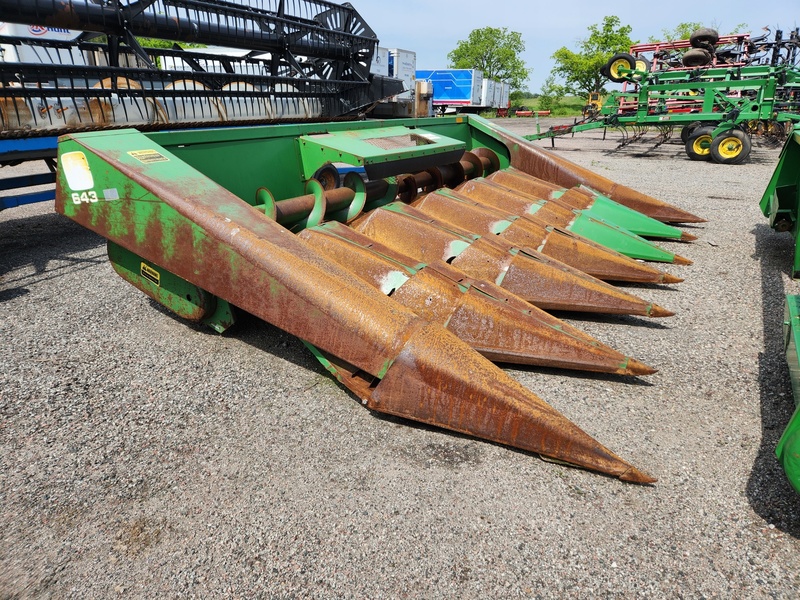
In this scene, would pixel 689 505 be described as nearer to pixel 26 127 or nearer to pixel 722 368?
pixel 722 368

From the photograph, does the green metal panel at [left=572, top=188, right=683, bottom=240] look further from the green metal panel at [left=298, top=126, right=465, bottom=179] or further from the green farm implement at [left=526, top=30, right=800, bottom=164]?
the green farm implement at [left=526, top=30, right=800, bottom=164]

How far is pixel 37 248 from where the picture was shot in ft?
15.5

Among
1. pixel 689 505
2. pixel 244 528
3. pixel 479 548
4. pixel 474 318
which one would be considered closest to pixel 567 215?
pixel 474 318

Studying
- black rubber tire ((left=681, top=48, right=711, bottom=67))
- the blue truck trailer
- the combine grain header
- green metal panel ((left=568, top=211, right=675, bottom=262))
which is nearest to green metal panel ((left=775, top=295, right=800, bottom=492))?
green metal panel ((left=568, top=211, right=675, bottom=262))

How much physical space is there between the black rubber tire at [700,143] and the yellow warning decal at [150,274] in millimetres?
11364

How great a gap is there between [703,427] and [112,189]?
2.73 metres

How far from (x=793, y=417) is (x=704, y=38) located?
15.3 m

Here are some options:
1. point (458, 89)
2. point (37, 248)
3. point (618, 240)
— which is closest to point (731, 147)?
point (618, 240)

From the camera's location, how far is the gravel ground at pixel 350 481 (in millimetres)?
1423

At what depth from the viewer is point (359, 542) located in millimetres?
1531

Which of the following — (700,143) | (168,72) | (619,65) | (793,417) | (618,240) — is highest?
(619,65)

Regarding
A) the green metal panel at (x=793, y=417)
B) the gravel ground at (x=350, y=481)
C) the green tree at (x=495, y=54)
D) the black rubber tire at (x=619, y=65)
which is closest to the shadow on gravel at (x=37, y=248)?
the gravel ground at (x=350, y=481)

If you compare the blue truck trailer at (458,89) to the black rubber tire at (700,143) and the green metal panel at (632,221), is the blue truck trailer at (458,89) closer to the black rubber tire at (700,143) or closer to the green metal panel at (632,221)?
the black rubber tire at (700,143)

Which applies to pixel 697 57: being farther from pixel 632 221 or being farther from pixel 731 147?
pixel 632 221
